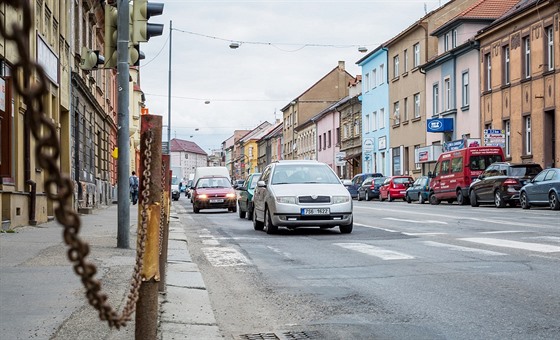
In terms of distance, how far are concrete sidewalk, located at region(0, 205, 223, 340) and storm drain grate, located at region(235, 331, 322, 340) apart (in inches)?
9.0

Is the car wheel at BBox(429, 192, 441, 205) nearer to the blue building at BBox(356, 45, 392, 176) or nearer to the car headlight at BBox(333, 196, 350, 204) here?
the blue building at BBox(356, 45, 392, 176)

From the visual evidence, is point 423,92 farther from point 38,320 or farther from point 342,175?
point 38,320

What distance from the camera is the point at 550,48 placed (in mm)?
34938

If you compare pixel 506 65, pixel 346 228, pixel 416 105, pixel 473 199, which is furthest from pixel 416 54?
pixel 346 228

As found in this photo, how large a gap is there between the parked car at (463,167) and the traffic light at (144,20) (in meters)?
25.2

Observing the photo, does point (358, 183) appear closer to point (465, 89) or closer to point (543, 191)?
point (465, 89)

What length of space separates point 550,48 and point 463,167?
6319 mm

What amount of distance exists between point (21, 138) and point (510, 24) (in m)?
27.8

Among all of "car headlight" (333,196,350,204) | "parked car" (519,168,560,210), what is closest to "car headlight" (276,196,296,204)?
"car headlight" (333,196,350,204)

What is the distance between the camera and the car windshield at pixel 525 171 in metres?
30.1

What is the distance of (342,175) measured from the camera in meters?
77.1

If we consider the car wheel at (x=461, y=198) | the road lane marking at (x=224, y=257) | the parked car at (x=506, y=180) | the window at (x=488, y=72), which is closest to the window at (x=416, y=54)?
the window at (x=488, y=72)

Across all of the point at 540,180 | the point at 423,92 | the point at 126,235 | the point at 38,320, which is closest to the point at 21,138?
the point at 126,235

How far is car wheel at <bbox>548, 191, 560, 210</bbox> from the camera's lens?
25891 millimetres
